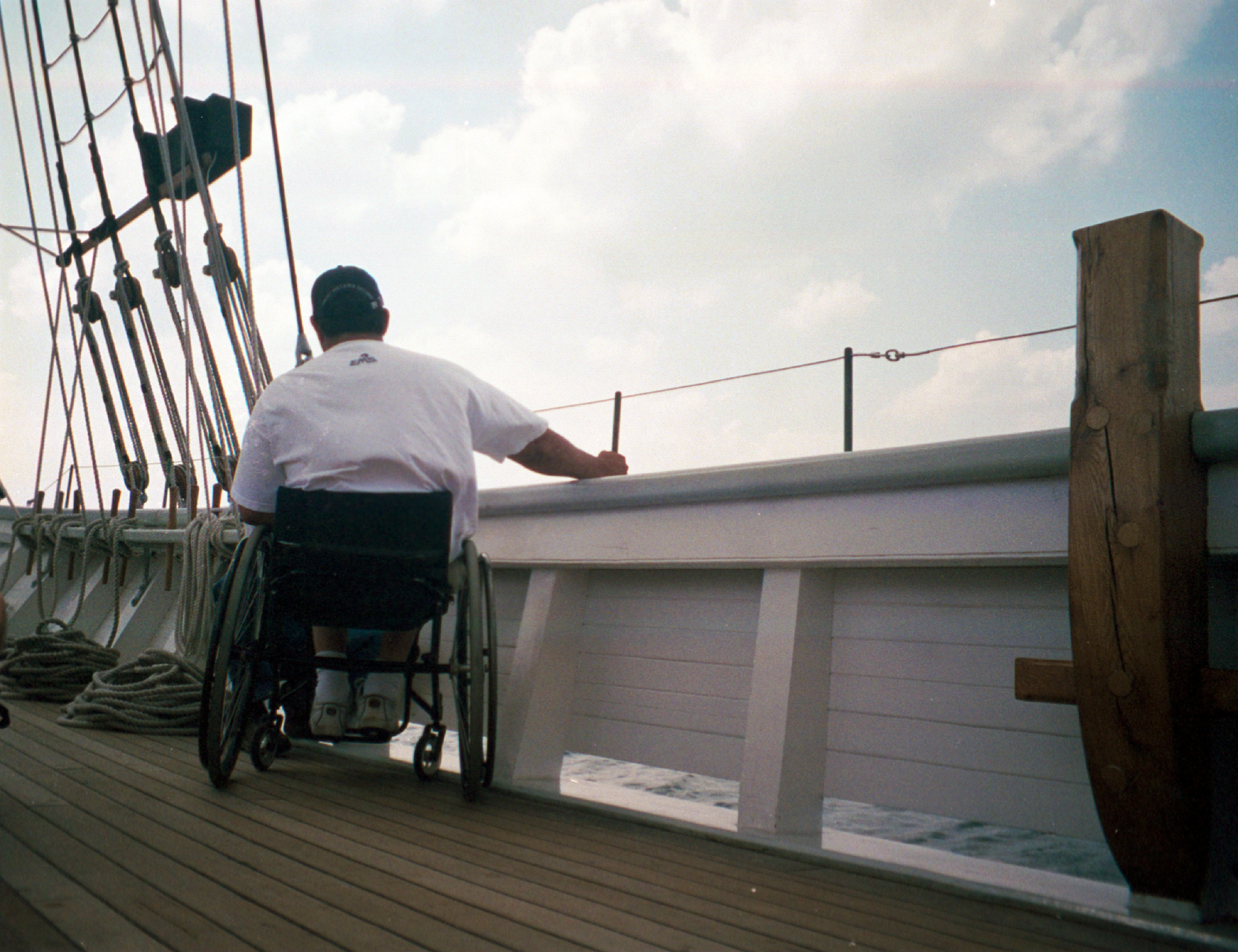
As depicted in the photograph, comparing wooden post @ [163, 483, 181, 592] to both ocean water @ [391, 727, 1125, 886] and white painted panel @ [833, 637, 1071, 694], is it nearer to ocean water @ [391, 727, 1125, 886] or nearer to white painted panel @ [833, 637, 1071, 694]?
ocean water @ [391, 727, 1125, 886]

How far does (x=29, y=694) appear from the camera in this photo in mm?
2922

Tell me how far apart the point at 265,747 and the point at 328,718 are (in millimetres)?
278

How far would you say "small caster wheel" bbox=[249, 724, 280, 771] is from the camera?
1.93m

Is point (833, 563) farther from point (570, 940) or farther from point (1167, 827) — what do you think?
point (570, 940)

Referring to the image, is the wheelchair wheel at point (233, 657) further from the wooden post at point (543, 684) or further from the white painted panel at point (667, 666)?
the white painted panel at point (667, 666)

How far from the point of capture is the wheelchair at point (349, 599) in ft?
5.35

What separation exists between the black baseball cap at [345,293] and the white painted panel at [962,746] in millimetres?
1166

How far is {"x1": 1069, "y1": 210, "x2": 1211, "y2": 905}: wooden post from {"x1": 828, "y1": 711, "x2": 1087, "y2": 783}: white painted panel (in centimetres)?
18

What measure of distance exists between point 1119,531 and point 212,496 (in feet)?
9.05

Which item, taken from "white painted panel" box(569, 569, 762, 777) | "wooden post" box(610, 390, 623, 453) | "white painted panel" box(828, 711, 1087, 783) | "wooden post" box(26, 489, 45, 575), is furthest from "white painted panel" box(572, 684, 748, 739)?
"wooden post" box(610, 390, 623, 453)

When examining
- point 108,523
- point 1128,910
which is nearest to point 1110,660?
point 1128,910

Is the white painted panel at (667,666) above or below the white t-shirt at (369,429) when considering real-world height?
below

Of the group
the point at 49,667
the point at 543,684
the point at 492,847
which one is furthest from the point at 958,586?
the point at 49,667

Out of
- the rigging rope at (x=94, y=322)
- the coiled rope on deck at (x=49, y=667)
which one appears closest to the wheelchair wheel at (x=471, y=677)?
the coiled rope on deck at (x=49, y=667)
